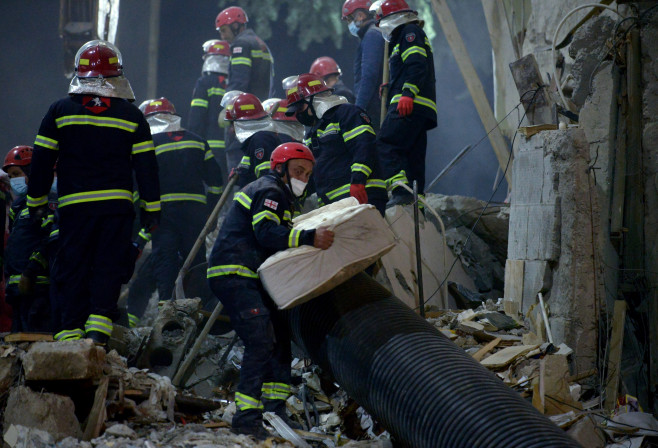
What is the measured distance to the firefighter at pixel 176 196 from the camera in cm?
673

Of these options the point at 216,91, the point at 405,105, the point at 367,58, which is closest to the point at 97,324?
the point at 405,105

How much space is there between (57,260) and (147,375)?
953mm

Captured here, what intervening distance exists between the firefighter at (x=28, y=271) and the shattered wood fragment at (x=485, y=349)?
329 cm

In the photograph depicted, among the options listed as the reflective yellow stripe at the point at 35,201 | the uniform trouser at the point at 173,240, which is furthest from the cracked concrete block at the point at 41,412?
the uniform trouser at the point at 173,240

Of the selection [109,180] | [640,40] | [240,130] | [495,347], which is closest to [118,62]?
[109,180]

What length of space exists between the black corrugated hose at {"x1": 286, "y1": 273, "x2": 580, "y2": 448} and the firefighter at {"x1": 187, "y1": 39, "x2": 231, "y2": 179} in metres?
5.08

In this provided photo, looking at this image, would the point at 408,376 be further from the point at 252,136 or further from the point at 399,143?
the point at 252,136

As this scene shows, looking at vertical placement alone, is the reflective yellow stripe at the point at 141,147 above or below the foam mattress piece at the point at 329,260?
above

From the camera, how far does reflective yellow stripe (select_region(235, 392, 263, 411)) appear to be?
396 cm

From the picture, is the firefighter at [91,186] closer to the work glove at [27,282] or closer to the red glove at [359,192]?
the work glove at [27,282]

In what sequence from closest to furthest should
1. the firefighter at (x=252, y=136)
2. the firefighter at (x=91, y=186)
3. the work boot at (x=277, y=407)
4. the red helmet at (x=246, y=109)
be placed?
the work boot at (x=277, y=407), the firefighter at (x=91, y=186), the firefighter at (x=252, y=136), the red helmet at (x=246, y=109)

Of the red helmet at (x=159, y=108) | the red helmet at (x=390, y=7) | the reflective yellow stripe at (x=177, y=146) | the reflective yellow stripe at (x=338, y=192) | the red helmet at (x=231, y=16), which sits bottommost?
the reflective yellow stripe at (x=338, y=192)

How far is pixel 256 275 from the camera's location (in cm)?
415

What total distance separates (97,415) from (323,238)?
1566mm
